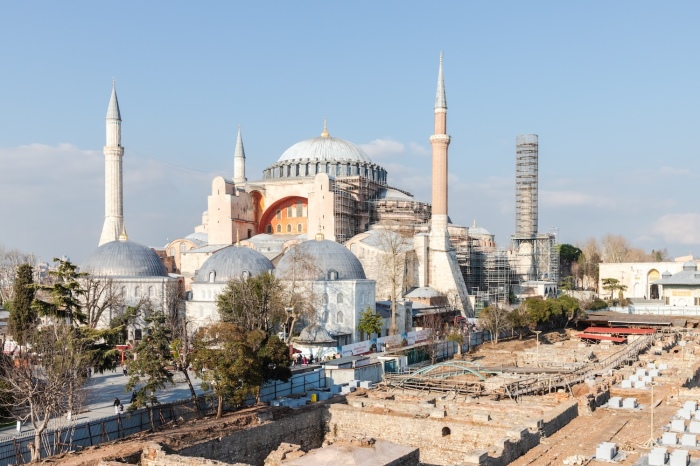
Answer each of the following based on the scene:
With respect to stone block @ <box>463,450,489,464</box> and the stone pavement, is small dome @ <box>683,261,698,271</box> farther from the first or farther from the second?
stone block @ <box>463,450,489,464</box>

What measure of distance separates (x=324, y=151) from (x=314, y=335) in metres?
25.3

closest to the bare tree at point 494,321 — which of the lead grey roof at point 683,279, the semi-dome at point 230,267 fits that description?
the semi-dome at point 230,267

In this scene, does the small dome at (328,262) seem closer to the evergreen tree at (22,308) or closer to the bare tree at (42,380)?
the evergreen tree at (22,308)

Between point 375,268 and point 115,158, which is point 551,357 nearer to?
point 375,268

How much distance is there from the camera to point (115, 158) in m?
39.8

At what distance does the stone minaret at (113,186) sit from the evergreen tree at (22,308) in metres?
19.3

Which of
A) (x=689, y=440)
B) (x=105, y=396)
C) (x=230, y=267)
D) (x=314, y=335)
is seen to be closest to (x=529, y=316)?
(x=314, y=335)

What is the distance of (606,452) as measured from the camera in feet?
42.1

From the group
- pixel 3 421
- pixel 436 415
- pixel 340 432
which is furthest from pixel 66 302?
pixel 436 415

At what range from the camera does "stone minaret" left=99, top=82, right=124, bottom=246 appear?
130 feet

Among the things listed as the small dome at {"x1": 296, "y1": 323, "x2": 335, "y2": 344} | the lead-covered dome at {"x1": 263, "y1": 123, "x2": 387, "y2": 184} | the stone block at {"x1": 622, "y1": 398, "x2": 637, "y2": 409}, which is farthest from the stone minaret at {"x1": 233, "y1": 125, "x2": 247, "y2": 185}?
the stone block at {"x1": 622, "y1": 398, "x2": 637, "y2": 409}

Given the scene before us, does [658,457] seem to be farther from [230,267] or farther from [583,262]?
[583,262]

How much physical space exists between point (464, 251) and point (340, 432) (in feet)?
100

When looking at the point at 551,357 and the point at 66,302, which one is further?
the point at 551,357
